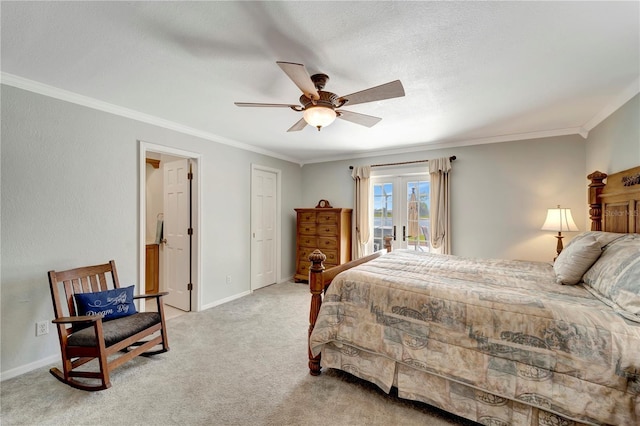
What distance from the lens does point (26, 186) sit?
2.22 m

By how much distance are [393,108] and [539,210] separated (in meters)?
2.53

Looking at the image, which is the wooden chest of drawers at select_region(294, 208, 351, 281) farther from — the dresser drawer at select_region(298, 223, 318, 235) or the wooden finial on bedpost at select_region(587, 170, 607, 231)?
the wooden finial on bedpost at select_region(587, 170, 607, 231)

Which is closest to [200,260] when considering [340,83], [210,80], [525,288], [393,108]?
[210,80]

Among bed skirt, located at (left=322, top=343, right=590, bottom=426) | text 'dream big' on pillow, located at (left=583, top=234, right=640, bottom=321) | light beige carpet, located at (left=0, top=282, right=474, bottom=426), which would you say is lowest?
light beige carpet, located at (left=0, top=282, right=474, bottom=426)

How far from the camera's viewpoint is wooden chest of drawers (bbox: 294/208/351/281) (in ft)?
15.1

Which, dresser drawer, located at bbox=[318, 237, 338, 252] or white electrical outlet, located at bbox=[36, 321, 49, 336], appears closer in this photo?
white electrical outlet, located at bbox=[36, 321, 49, 336]

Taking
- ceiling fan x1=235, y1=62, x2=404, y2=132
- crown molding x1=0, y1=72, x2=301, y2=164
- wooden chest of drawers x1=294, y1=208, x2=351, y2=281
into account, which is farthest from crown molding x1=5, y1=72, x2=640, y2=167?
ceiling fan x1=235, y1=62, x2=404, y2=132

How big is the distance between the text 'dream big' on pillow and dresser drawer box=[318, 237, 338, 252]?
318 centimetres

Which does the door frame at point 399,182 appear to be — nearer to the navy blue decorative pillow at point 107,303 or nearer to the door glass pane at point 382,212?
the door glass pane at point 382,212

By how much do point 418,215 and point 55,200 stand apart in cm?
453

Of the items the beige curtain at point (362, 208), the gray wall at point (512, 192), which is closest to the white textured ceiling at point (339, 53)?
the gray wall at point (512, 192)

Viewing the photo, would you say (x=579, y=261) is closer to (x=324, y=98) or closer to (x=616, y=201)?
(x=616, y=201)

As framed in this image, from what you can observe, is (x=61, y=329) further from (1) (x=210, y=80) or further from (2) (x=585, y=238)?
(2) (x=585, y=238)

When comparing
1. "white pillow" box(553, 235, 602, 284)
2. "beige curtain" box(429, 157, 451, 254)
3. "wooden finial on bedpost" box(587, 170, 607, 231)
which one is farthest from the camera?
"beige curtain" box(429, 157, 451, 254)
